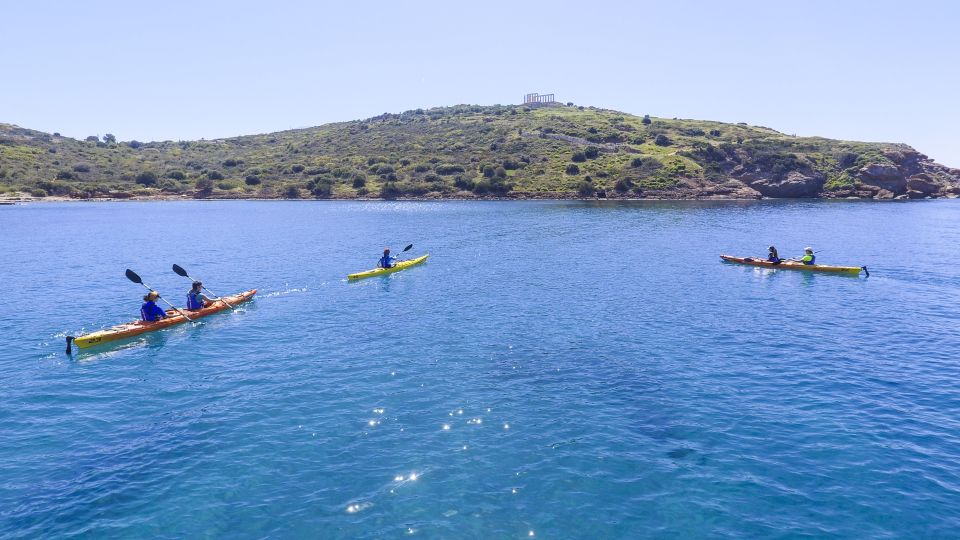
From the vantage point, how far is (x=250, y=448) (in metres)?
18.1

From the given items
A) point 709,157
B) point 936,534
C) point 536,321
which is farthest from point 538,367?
point 709,157

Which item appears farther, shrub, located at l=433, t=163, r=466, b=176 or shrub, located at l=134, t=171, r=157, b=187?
shrub, located at l=134, t=171, r=157, b=187

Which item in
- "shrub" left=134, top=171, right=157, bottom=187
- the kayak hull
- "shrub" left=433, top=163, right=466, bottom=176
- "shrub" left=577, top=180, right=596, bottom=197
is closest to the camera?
the kayak hull

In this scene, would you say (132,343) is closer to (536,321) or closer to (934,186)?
(536,321)

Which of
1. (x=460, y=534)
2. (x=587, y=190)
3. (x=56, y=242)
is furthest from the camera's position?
(x=587, y=190)

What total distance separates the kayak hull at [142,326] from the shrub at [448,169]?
119m

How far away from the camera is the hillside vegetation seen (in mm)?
137625

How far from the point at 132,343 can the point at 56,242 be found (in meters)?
48.0

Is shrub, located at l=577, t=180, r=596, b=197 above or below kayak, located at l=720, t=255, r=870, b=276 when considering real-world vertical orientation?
above

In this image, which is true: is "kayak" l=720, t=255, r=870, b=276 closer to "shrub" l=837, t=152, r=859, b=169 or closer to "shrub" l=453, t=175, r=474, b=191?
"shrub" l=453, t=175, r=474, b=191

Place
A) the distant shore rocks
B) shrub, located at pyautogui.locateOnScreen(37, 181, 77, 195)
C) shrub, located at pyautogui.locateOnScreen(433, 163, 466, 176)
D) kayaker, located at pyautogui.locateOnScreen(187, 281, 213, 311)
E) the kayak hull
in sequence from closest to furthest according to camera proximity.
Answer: the kayak hull < kayaker, located at pyautogui.locateOnScreen(187, 281, 213, 311) < the distant shore rocks < shrub, located at pyautogui.locateOnScreen(37, 181, 77, 195) < shrub, located at pyautogui.locateOnScreen(433, 163, 466, 176)

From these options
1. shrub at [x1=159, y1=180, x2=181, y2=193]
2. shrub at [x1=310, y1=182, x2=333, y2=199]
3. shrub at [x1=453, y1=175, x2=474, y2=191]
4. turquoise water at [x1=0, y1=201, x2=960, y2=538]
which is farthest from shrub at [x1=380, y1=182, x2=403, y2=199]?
turquoise water at [x1=0, y1=201, x2=960, y2=538]

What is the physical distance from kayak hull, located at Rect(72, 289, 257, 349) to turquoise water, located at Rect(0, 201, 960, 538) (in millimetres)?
837

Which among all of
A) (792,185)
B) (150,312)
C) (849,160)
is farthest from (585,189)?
(150,312)
